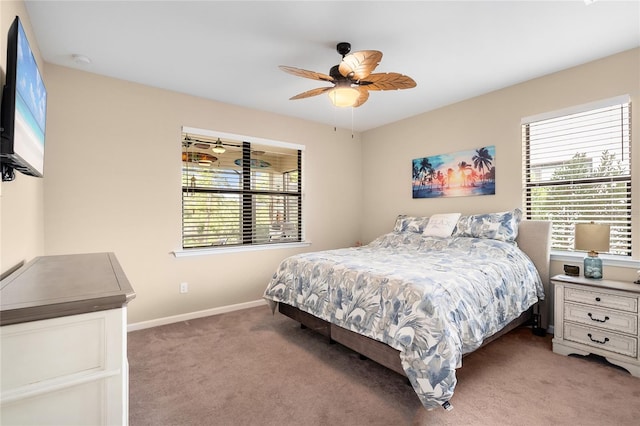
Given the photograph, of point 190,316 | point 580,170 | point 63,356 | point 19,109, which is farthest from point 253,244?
point 580,170

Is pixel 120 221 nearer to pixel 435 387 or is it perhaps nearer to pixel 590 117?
pixel 435 387

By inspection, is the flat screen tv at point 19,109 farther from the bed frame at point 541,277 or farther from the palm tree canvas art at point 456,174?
the palm tree canvas art at point 456,174

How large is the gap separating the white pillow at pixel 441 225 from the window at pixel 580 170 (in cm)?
73

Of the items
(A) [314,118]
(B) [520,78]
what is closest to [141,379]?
(A) [314,118]

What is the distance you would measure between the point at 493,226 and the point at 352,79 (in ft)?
6.77

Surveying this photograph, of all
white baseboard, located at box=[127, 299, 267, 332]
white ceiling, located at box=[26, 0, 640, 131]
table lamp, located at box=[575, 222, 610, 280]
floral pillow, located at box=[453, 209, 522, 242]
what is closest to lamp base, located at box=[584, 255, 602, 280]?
table lamp, located at box=[575, 222, 610, 280]

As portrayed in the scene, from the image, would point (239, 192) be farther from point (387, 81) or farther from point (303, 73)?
point (387, 81)

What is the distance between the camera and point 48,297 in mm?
985

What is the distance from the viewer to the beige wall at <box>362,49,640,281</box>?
270 cm

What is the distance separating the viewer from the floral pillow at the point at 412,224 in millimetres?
3813

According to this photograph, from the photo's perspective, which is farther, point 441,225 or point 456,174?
point 456,174

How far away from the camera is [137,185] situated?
10.6 ft

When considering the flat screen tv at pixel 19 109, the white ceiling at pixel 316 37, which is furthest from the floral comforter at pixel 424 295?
the flat screen tv at pixel 19 109

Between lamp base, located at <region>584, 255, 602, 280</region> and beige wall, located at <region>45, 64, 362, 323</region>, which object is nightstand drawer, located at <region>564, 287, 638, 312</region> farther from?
beige wall, located at <region>45, 64, 362, 323</region>
